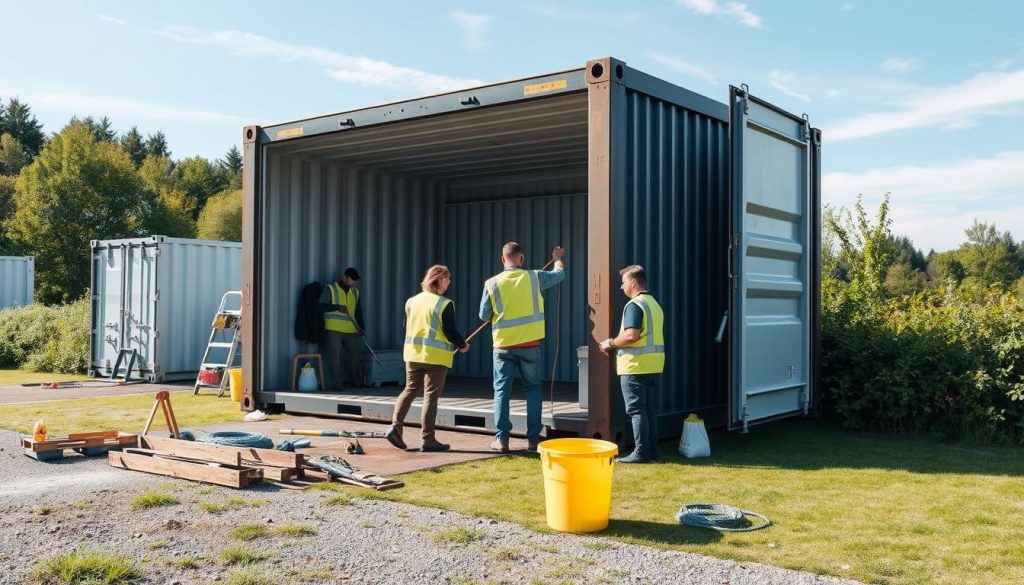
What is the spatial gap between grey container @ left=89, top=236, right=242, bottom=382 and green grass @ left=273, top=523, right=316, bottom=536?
11.2 meters

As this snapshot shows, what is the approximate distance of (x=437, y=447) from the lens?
809 centimetres

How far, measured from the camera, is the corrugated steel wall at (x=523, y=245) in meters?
13.0

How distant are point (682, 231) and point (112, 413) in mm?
7077

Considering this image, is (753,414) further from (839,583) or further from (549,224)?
(549,224)

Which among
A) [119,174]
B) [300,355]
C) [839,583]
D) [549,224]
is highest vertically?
[119,174]

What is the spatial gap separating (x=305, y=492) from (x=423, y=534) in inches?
57.1

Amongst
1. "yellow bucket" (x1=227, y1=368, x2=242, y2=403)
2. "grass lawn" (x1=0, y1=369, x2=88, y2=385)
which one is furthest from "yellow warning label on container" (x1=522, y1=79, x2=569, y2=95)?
"grass lawn" (x1=0, y1=369, x2=88, y2=385)

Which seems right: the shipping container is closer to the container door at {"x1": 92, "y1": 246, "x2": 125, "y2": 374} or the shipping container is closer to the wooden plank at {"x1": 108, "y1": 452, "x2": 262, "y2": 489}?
the wooden plank at {"x1": 108, "y1": 452, "x2": 262, "y2": 489}

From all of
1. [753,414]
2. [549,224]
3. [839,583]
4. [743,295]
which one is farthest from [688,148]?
[839,583]

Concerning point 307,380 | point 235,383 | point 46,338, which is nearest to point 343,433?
point 307,380

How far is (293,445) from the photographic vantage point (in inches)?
303

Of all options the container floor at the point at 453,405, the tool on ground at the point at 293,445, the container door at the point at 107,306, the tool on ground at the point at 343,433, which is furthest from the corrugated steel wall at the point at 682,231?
the container door at the point at 107,306

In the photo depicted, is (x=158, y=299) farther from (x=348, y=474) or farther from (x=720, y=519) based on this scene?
(x=720, y=519)

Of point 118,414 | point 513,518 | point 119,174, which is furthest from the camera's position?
point 119,174
